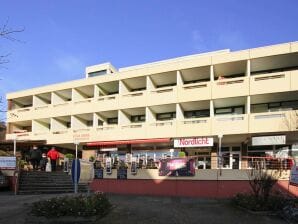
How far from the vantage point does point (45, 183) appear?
27.2 meters

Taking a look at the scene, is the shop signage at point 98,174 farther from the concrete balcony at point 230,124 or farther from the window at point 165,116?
the window at point 165,116

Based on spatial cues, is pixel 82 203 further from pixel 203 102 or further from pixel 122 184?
pixel 203 102

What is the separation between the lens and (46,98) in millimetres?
48219

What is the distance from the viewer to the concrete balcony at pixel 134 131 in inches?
1479

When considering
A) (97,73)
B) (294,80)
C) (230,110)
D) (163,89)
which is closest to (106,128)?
(163,89)

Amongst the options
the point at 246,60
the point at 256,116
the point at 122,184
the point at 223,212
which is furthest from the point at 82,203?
the point at 246,60

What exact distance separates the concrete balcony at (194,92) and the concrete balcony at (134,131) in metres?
4.02

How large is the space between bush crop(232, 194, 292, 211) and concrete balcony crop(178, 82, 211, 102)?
1813cm

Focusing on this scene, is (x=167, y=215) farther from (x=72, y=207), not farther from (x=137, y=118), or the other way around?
(x=137, y=118)

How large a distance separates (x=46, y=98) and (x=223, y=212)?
35.1m

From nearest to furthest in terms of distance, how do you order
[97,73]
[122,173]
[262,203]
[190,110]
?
[262,203]
[122,173]
[190,110]
[97,73]

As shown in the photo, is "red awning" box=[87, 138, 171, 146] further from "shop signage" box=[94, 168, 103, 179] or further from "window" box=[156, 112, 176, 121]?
"shop signage" box=[94, 168, 103, 179]

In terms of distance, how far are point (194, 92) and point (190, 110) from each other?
3125 mm

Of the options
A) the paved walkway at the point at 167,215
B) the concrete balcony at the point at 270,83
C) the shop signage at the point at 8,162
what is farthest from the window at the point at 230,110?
the paved walkway at the point at 167,215
